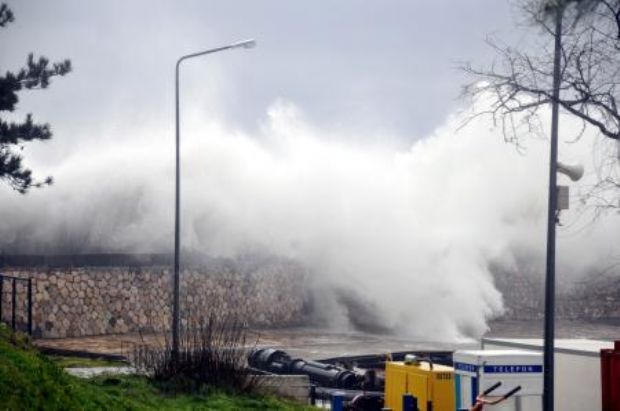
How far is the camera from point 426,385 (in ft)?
44.8

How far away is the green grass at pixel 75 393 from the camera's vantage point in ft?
32.9

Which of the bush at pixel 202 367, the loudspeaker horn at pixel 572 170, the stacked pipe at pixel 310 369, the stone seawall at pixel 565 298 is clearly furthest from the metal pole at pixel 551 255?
the stone seawall at pixel 565 298

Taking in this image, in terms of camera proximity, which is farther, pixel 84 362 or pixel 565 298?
pixel 565 298

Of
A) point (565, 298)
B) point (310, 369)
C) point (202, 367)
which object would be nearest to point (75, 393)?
point (202, 367)

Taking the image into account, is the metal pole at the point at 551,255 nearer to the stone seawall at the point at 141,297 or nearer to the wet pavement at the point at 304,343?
the wet pavement at the point at 304,343

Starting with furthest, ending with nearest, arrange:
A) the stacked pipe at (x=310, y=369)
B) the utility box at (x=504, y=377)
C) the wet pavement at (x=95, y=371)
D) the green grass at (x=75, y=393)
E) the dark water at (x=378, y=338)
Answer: the dark water at (x=378, y=338) → the stacked pipe at (x=310, y=369) → the wet pavement at (x=95, y=371) → the utility box at (x=504, y=377) → the green grass at (x=75, y=393)

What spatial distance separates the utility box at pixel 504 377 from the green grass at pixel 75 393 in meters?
4.06

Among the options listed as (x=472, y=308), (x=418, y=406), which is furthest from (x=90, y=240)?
(x=418, y=406)

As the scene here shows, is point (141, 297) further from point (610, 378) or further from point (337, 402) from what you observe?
point (610, 378)

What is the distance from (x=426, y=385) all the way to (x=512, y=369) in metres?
1.70

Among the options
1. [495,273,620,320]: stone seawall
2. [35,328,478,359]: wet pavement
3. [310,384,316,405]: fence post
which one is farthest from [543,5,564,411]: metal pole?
[495,273,620,320]: stone seawall

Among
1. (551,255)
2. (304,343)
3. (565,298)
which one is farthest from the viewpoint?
(565,298)

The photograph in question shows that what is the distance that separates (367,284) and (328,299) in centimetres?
176

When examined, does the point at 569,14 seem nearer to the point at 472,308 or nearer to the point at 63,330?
the point at 63,330
